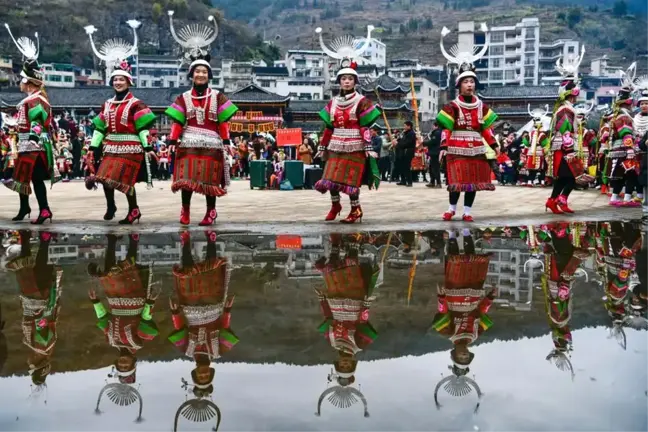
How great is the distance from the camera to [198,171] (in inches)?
363

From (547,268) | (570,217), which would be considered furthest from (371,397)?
(570,217)

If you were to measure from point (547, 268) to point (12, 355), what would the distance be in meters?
4.27

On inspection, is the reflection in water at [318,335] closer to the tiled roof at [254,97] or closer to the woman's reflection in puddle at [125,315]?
the woman's reflection in puddle at [125,315]

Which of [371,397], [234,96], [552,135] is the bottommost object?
[371,397]

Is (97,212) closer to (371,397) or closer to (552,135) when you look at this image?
(552,135)

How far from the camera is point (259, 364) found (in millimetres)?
3750

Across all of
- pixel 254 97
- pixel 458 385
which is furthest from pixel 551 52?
pixel 458 385

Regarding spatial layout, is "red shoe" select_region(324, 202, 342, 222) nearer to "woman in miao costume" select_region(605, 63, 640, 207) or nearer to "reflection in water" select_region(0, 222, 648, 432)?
"reflection in water" select_region(0, 222, 648, 432)

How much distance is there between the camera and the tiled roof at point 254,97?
62.1 meters

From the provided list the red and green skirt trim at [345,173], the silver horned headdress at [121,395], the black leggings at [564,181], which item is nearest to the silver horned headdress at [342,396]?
the silver horned headdress at [121,395]

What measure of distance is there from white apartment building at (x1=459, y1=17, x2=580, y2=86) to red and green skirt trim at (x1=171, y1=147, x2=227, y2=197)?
104 meters

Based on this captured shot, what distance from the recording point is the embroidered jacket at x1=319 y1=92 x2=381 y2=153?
381 inches

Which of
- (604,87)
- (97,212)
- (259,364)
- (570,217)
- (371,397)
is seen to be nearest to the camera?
(371,397)

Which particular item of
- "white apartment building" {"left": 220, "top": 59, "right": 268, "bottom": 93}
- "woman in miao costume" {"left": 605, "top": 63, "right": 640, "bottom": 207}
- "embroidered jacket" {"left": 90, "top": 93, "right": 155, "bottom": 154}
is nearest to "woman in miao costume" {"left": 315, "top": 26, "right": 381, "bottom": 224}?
"embroidered jacket" {"left": 90, "top": 93, "right": 155, "bottom": 154}
